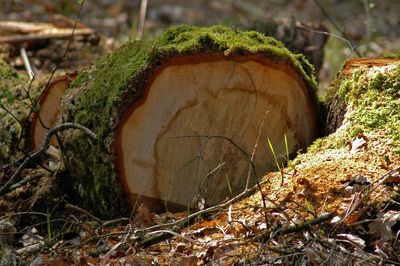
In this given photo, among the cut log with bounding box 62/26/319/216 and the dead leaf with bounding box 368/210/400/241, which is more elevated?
the cut log with bounding box 62/26/319/216

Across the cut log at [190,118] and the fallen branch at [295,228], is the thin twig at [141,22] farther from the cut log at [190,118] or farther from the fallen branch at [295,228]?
the fallen branch at [295,228]

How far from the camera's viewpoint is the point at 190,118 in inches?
151

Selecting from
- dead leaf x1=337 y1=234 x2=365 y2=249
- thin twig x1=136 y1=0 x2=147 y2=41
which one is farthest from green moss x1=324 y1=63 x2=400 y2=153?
thin twig x1=136 y1=0 x2=147 y2=41

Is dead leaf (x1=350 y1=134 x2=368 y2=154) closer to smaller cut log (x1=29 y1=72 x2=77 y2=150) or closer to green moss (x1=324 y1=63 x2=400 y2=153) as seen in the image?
green moss (x1=324 y1=63 x2=400 y2=153)

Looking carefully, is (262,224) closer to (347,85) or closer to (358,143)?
(358,143)

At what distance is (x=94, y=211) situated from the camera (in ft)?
13.4

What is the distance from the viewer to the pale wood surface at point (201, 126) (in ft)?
12.4

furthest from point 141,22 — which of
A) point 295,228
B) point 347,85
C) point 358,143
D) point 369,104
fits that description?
point 295,228

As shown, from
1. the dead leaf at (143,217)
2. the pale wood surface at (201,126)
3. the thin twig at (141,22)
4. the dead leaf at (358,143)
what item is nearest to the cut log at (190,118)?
the pale wood surface at (201,126)

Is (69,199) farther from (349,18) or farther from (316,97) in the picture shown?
(349,18)

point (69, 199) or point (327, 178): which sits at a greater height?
point (327, 178)

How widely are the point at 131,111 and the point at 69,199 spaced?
2.85 feet

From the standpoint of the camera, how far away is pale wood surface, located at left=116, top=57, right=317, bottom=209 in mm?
3779

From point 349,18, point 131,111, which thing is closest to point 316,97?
point 131,111
